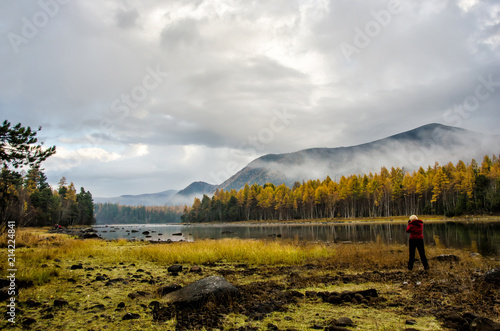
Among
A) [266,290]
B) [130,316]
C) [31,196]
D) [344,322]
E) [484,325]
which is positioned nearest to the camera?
[484,325]

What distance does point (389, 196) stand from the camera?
98.6 metres

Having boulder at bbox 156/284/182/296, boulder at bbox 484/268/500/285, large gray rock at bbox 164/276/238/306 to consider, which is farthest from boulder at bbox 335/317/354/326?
boulder at bbox 484/268/500/285

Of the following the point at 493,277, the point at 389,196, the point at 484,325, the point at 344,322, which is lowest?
the point at 493,277

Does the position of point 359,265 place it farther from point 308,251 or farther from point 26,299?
point 26,299

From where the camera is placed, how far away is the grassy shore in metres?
6.99

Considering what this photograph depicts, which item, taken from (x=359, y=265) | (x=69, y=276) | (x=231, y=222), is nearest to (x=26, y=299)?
(x=69, y=276)

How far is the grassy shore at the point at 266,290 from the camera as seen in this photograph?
6992mm

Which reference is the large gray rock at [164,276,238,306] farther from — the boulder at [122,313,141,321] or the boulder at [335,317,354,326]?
the boulder at [335,317,354,326]

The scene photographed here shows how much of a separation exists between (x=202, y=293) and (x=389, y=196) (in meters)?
103

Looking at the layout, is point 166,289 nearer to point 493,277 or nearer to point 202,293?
point 202,293

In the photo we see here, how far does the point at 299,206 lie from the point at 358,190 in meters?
30.7

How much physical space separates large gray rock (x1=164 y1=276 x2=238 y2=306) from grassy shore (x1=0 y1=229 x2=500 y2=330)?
68 cm

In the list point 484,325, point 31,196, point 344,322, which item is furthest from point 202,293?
point 31,196

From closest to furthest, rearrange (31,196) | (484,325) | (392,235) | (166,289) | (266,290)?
(484,325) → (166,289) → (266,290) → (392,235) → (31,196)
